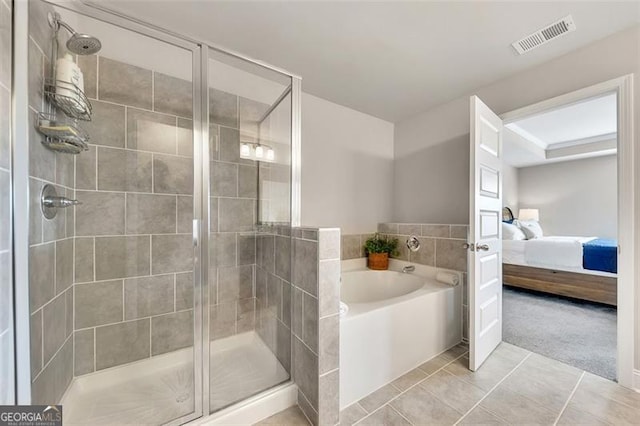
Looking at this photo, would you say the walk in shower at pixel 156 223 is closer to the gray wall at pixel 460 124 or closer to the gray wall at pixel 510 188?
the gray wall at pixel 460 124

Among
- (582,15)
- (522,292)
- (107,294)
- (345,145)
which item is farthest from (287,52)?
(522,292)

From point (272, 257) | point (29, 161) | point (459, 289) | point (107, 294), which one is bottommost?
point (459, 289)

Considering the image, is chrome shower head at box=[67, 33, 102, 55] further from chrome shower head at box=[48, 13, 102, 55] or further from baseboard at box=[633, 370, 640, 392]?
baseboard at box=[633, 370, 640, 392]

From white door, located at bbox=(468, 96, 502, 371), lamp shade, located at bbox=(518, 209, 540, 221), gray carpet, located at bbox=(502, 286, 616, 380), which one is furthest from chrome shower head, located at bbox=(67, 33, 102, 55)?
lamp shade, located at bbox=(518, 209, 540, 221)

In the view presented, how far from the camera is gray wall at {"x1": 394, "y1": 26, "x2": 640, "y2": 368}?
1555 mm

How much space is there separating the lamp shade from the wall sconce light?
6.11m

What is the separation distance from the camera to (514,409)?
132 cm

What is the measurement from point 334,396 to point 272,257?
920 mm

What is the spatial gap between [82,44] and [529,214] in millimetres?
7262

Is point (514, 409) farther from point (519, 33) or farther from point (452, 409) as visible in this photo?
point (519, 33)

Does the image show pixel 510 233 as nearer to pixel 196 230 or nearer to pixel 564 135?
pixel 564 135

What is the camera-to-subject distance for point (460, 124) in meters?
2.40

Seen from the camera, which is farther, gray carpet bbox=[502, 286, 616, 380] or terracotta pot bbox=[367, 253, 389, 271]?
terracotta pot bbox=[367, 253, 389, 271]
